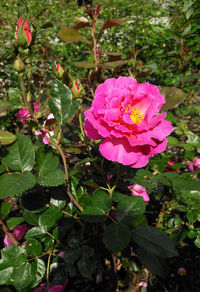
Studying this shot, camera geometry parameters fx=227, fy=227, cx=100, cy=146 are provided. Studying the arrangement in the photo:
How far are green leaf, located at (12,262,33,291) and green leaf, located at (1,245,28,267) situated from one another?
14 millimetres

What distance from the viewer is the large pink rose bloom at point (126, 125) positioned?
480mm

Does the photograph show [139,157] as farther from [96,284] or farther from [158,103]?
[96,284]

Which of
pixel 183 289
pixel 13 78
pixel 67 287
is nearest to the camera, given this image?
pixel 67 287

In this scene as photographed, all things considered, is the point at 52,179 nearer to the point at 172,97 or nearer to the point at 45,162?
the point at 45,162

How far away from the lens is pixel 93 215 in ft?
1.67

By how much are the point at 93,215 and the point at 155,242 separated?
14 cm

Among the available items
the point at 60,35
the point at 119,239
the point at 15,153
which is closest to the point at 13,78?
the point at 60,35

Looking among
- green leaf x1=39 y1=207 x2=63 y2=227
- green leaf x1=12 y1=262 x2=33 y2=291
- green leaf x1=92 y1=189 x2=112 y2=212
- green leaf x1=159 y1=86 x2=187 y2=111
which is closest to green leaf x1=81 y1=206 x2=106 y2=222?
green leaf x1=92 y1=189 x2=112 y2=212

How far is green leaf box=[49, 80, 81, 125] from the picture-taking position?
51 cm

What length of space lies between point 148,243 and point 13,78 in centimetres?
→ 167

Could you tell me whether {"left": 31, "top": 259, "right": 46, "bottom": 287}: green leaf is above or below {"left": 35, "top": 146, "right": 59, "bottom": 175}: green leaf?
below

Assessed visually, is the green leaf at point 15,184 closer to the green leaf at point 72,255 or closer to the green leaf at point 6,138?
the green leaf at point 6,138

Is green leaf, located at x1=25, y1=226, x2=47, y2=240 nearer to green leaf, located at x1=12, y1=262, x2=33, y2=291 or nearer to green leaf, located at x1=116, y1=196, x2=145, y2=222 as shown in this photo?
green leaf, located at x1=12, y1=262, x2=33, y2=291

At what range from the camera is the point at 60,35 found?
700 millimetres
